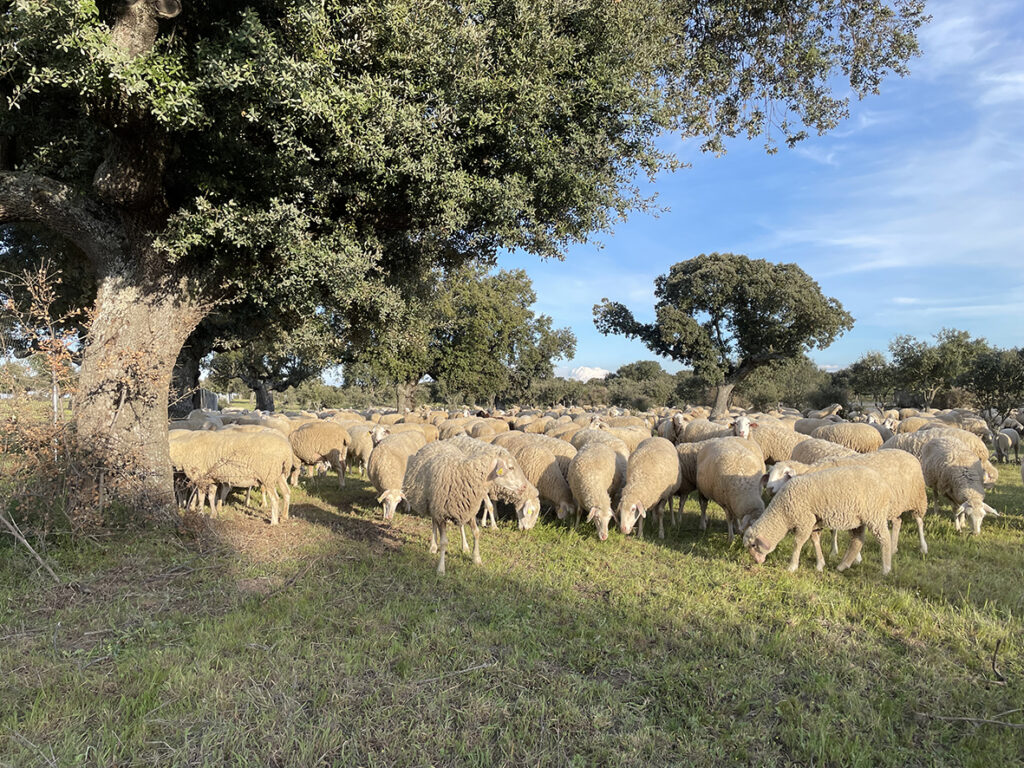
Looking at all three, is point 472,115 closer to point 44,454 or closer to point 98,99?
point 98,99

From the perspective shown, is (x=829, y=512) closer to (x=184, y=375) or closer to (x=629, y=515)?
(x=629, y=515)

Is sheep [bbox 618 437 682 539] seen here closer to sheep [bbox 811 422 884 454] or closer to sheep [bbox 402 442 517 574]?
sheep [bbox 402 442 517 574]

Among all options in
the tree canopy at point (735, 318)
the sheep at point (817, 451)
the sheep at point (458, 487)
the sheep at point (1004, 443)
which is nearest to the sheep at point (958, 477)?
the sheep at point (817, 451)

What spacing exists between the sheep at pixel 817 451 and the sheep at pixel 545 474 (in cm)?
405

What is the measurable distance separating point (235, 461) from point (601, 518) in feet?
19.6

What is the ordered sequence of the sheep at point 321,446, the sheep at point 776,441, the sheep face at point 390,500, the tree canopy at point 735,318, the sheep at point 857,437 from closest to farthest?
the sheep face at point 390,500 → the sheep at point 776,441 → the sheep at point 857,437 → the sheep at point 321,446 → the tree canopy at point 735,318

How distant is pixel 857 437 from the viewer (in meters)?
11.2

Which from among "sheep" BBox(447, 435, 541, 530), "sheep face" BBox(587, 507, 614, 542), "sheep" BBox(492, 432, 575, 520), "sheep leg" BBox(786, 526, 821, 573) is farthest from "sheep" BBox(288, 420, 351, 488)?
"sheep leg" BBox(786, 526, 821, 573)

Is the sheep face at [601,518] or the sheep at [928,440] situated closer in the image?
the sheep face at [601,518]

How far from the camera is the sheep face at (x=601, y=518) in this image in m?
7.49

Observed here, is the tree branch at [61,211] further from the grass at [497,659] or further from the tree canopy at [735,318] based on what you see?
the tree canopy at [735,318]

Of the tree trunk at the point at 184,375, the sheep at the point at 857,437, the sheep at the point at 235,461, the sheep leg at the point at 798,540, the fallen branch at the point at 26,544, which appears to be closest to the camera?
the fallen branch at the point at 26,544

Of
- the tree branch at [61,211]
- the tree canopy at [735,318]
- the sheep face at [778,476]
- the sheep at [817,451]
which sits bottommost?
the sheep face at [778,476]

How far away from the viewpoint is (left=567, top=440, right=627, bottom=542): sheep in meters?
7.73
